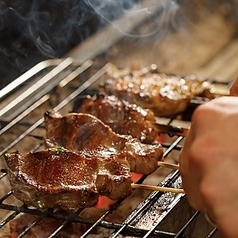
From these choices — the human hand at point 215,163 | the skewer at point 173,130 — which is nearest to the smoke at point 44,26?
the skewer at point 173,130

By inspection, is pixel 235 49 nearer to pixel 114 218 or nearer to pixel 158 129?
pixel 158 129

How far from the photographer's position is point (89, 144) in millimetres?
2896

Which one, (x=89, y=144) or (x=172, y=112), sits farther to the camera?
(x=172, y=112)

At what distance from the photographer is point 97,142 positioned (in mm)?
2887

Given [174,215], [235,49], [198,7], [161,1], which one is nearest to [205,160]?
[174,215]

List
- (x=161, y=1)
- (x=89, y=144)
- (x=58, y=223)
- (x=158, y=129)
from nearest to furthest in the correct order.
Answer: (x=58, y=223), (x=89, y=144), (x=158, y=129), (x=161, y=1)

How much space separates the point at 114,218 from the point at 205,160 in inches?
49.6

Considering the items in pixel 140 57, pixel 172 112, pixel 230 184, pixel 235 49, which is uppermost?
pixel 230 184

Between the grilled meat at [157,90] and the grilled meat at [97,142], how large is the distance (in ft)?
1.89

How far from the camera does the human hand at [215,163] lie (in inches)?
65.3

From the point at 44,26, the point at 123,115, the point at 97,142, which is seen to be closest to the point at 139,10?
the point at 44,26

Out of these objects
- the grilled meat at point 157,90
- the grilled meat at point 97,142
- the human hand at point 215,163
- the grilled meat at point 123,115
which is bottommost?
the grilled meat at point 157,90

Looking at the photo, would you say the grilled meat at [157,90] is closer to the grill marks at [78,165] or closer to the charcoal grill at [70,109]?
the charcoal grill at [70,109]

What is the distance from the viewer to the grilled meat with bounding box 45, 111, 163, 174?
277cm
